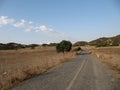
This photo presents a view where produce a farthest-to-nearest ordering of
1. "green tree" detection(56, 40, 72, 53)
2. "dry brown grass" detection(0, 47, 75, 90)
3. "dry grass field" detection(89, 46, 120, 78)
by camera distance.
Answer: "green tree" detection(56, 40, 72, 53), "dry grass field" detection(89, 46, 120, 78), "dry brown grass" detection(0, 47, 75, 90)

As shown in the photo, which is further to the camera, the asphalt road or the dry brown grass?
the dry brown grass

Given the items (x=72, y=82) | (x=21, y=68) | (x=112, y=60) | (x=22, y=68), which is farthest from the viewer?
(x=112, y=60)

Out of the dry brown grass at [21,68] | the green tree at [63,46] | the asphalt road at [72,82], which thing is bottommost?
the asphalt road at [72,82]

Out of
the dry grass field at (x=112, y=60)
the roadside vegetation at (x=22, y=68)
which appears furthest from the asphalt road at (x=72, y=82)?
the dry grass field at (x=112, y=60)

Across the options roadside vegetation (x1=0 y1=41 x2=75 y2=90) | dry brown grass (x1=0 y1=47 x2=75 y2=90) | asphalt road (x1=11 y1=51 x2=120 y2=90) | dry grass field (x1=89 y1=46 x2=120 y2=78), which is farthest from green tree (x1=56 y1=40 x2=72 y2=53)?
asphalt road (x1=11 y1=51 x2=120 y2=90)

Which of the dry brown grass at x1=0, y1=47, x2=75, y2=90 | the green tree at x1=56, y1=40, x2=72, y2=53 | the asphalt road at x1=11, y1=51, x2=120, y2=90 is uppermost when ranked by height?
the green tree at x1=56, y1=40, x2=72, y2=53

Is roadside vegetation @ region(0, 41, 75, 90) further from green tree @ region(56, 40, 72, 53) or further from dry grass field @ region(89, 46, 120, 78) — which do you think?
green tree @ region(56, 40, 72, 53)

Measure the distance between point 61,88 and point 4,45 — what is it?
161014 mm

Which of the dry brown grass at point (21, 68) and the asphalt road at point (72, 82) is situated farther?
the dry brown grass at point (21, 68)

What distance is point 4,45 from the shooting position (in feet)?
552

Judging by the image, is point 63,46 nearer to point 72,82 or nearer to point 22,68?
point 22,68

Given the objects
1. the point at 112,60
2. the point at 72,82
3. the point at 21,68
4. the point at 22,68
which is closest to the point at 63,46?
the point at 112,60

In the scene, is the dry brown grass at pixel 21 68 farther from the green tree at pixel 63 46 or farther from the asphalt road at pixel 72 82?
the green tree at pixel 63 46

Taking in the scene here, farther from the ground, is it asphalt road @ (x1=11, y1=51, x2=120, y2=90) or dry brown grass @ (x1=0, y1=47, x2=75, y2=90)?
dry brown grass @ (x1=0, y1=47, x2=75, y2=90)
